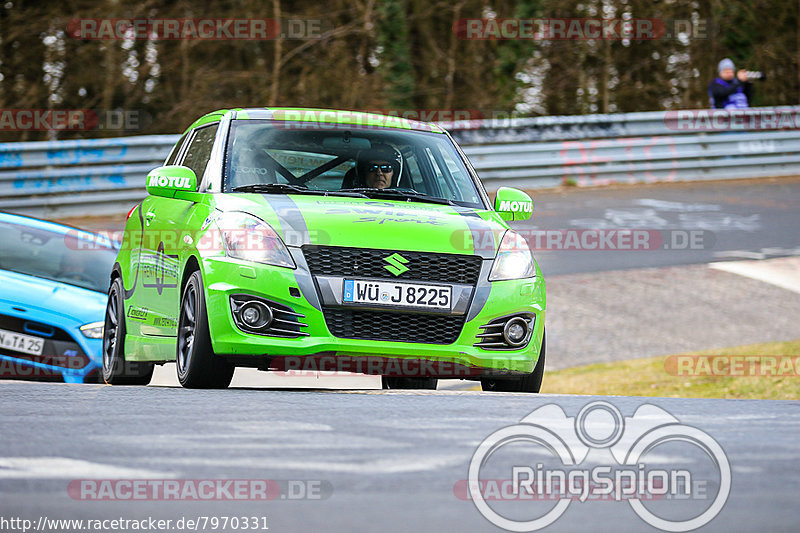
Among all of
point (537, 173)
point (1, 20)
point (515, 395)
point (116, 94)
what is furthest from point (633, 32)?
point (515, 395)

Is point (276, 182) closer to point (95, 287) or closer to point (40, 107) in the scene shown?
point (95, 287)

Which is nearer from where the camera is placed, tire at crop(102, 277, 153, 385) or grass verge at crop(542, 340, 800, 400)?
tire at crop(102, 277, 153, 385)

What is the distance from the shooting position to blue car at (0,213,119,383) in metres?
8.84

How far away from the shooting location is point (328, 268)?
6.75 meters

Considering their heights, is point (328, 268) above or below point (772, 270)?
above

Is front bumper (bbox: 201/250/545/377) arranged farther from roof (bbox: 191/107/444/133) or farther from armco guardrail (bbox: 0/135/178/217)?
armco guardrail (bbox: 0/135/178/217)

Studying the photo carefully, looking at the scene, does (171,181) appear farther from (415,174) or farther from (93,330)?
(93,330)

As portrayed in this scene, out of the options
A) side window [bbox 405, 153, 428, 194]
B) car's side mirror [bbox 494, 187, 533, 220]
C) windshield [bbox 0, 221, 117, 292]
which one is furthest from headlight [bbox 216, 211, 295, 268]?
windshield [bbox 0, 221, 117, 292]

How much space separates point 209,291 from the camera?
680 cm

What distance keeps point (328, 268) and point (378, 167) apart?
60.0 inches

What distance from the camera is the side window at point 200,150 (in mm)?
8070

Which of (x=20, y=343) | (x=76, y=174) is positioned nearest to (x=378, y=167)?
(x=20, y=343)

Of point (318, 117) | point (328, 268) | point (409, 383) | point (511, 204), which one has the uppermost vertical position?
point (318, 117)

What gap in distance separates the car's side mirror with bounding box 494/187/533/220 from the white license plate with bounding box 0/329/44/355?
319cm
